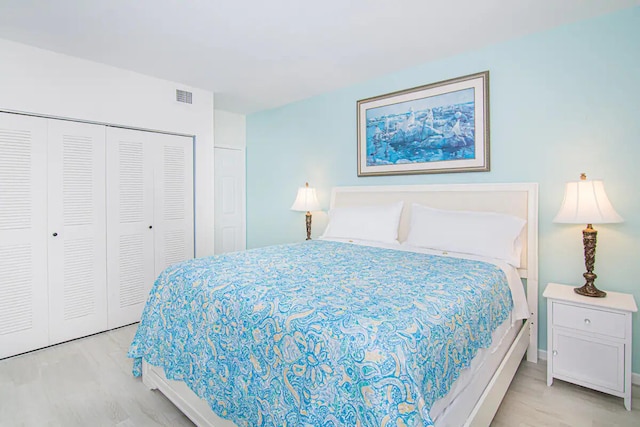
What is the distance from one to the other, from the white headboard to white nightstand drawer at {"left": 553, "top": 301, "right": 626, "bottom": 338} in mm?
385

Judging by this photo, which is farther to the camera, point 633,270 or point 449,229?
point 449,229

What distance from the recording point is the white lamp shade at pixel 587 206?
205 centimetres

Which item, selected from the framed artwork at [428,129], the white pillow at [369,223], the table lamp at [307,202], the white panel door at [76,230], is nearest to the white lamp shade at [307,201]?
the table lamp at [307,202]

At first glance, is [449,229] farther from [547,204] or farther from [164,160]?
[164,160]

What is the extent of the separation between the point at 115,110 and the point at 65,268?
1.48 m

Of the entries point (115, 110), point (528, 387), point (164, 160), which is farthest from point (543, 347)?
point (115, 110)

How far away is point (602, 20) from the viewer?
225cm

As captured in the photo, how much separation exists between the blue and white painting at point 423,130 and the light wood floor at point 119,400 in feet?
5.89

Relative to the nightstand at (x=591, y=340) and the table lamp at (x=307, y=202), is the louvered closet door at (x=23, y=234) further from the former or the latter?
the nightstand at (x=591, y=340)

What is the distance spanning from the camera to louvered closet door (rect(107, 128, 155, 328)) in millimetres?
3129

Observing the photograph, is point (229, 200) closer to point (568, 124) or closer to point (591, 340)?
point (568, 124)

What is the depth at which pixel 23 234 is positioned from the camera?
2664mm

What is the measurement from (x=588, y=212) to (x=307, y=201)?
2.53 metres

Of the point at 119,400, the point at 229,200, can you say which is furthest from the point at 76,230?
the point at 229,200
